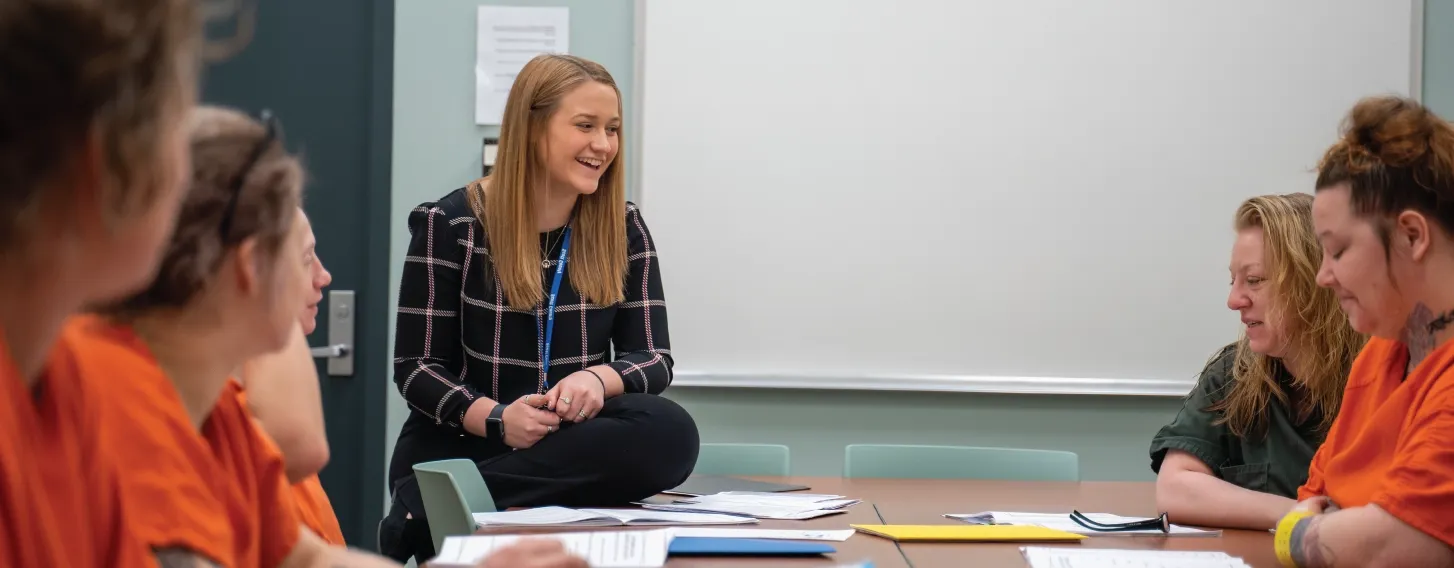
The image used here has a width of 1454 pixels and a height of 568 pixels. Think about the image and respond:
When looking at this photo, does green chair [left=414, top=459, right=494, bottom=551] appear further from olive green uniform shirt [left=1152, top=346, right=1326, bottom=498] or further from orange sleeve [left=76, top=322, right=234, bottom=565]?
olive green uniform shirt [left=1152, top=346, right=1326, bottom=498]

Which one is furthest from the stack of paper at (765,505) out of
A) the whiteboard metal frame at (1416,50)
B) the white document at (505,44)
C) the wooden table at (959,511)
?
the whiteboard metal frame at (1416,50)

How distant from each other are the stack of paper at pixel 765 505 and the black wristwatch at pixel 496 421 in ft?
1.03

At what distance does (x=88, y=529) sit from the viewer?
2.83 ft

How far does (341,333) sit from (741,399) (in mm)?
1246

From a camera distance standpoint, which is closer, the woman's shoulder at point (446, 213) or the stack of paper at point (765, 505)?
the stack of paper at point (765, 505)

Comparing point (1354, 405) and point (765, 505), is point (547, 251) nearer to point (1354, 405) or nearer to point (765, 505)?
point (765, 505)

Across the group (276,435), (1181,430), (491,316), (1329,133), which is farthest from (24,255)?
(1329,133)

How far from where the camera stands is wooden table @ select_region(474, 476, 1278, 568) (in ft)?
5.05

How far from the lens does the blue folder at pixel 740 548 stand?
1514 millimetres

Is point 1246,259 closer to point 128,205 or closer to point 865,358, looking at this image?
point 865,358

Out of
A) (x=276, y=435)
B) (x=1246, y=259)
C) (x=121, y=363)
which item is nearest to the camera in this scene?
(x=121, y=363)

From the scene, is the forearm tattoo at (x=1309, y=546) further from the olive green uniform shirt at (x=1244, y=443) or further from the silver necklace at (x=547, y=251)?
the silver necklace at (x=547, y=251)

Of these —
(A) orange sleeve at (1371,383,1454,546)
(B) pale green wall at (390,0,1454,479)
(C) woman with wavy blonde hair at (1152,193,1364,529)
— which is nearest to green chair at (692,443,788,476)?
(B) pale green wall at (390,0,1454,479)

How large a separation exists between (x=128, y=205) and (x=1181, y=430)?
6.48ft
